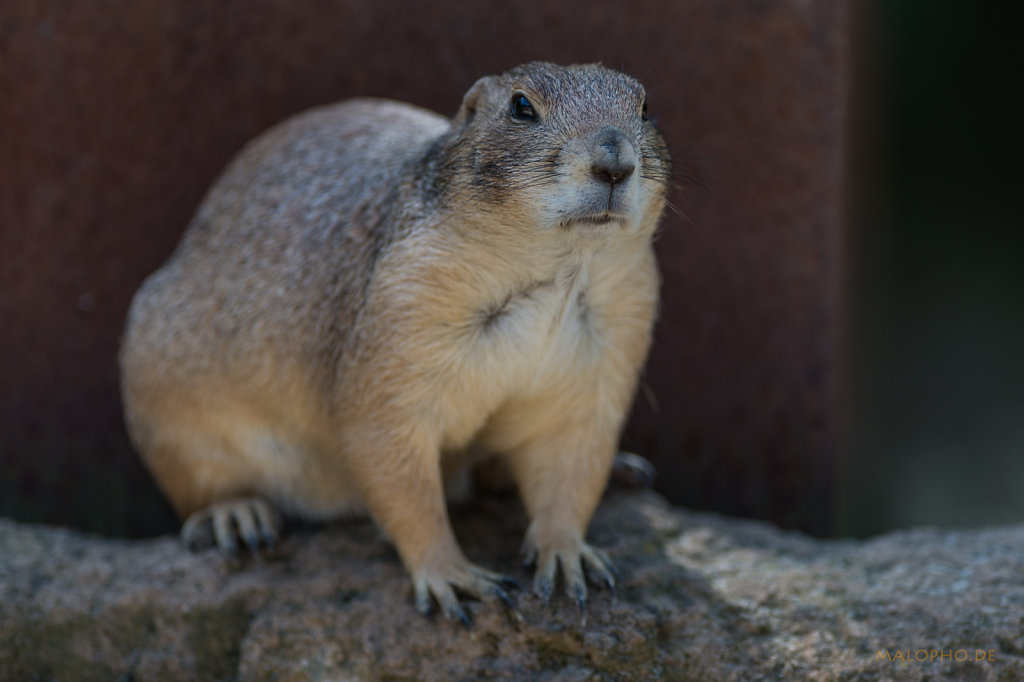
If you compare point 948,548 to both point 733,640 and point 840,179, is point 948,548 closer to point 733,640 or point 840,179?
point 733,640

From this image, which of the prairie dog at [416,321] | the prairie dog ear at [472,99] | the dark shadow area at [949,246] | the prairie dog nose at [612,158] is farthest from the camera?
the dark shadow area at [949,246]

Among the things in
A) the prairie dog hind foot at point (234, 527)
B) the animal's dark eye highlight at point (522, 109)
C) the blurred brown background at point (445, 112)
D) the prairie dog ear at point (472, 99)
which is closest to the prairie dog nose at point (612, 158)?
the animal's dark eye highlight at point (522, 109)

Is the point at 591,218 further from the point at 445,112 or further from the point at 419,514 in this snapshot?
the point at 445,112

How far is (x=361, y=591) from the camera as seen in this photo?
15.6 ft

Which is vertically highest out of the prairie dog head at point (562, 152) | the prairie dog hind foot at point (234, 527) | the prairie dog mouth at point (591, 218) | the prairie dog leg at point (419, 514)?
the prairie dog head at point (562, 152)

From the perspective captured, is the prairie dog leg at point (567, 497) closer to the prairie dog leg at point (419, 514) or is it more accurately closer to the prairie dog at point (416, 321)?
the prairie dog at point (416, 321)

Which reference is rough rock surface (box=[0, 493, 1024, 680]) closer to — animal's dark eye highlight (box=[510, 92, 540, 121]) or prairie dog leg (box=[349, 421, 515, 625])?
prairie dog leg (box=[349, 421, 515, 625])

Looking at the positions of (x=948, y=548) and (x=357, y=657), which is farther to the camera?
(x=948, y=548)

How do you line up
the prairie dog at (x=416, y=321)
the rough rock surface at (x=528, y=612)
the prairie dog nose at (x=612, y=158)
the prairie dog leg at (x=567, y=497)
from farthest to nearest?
the prairie dog leg at (x=567, y=497) → the rough rock surface at (x=528, y=612) → the prairie dog at (x=416, y=321) → the prairie dog nose at (x=612, y=158)

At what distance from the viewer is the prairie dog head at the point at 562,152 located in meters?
3.89

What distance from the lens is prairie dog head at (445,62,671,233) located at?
3.89 meters

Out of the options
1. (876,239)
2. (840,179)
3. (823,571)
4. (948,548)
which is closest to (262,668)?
(823,571)

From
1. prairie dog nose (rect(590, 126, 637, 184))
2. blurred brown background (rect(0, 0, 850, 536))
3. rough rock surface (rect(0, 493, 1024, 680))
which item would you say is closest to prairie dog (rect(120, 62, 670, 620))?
prairie dog nose (rect(590, 126, 637, 184))

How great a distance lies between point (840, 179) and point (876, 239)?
4.60 metres
